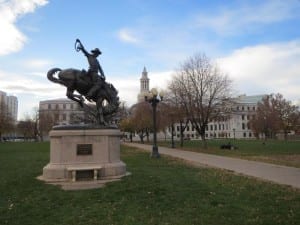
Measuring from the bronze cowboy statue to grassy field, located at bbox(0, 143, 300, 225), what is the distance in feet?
13.2

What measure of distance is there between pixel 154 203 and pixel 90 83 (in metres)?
7.55

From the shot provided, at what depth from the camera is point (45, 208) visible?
8.84 metres

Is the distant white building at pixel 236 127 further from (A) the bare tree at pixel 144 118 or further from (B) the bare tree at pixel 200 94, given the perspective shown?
(B) the bare tree at pixel 200 94

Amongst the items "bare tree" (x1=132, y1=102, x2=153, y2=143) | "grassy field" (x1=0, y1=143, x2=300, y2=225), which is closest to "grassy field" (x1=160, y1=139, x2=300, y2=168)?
"grassy field" (x1=0, y1=143, x2=300, y2=225)

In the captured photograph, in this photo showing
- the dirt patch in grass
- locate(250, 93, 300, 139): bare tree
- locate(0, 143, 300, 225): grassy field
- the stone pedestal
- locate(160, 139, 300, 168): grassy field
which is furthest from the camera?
locate(250, 93, 300, 139): bare tree

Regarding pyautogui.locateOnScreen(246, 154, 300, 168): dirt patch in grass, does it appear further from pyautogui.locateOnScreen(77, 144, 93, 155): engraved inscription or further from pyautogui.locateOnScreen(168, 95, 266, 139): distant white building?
pyautogui.locateOnScreen(168, 95, 266, 139): distant white building

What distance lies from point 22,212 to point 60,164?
5268 millimetres

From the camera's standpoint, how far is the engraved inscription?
1393 cm

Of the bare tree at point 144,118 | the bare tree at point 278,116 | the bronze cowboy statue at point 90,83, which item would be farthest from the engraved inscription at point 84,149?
the bare tree at point 278,116

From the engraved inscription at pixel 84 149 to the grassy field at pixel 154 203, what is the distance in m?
1.85

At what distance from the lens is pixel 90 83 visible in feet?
50.5

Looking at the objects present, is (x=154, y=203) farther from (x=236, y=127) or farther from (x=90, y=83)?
(x=236, y=127)

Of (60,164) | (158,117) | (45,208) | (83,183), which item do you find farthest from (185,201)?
(158,117)

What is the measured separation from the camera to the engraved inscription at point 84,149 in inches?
548
